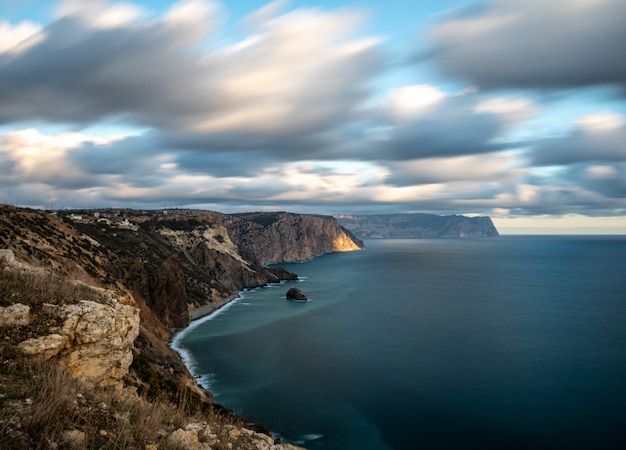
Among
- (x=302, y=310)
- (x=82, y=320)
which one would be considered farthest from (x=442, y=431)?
(x=302, y=310)

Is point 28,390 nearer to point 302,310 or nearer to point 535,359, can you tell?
point 535,359

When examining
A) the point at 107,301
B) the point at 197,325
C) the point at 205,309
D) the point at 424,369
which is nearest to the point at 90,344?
the point at 107,301

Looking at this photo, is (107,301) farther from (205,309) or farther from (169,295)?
(205,309)

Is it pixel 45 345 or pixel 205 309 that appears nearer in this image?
pixel 45 345

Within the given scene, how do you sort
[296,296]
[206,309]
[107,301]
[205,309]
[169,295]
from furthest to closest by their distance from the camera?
[296,296] < [206,309] < [205,309] < [169,295] < [107,301]

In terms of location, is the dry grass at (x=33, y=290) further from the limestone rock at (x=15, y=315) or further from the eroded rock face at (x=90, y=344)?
the eroded rock face at (x=90, y=344)

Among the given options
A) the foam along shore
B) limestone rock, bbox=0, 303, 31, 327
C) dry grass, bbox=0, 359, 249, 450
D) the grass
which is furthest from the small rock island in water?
dry grass, bbox=0, 359, 249, 450

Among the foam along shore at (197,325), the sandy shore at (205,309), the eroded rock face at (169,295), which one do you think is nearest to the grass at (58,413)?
the foam along shore at (197,325)
